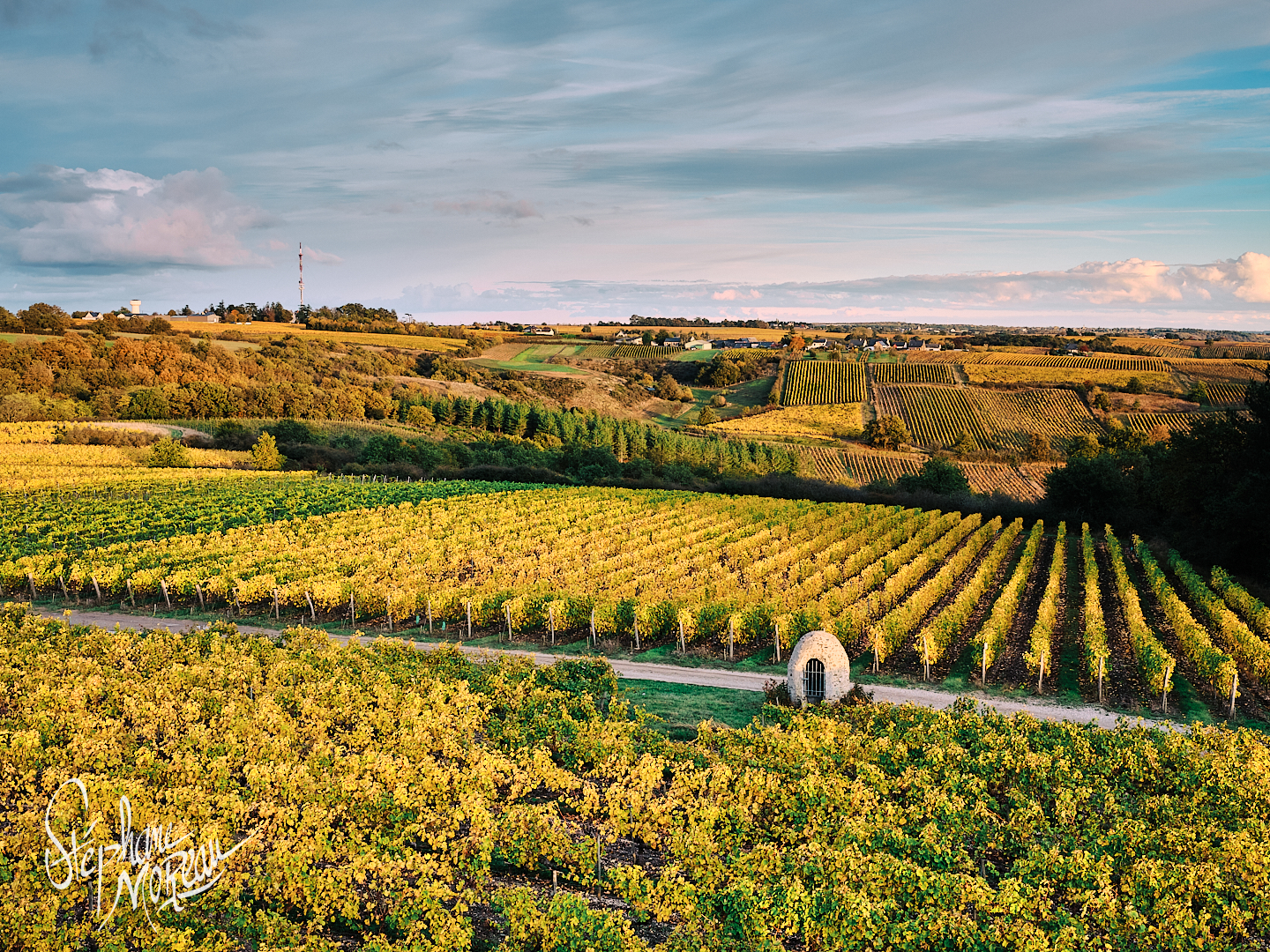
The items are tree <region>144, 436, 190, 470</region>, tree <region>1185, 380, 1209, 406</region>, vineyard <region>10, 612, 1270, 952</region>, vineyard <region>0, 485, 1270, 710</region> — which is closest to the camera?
vineyard <region>10, 612, 1270, 952</region>

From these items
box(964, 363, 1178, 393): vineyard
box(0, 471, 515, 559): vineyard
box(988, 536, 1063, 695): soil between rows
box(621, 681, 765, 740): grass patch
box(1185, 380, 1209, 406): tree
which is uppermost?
box(964, 363, 1178, 393): vineyard

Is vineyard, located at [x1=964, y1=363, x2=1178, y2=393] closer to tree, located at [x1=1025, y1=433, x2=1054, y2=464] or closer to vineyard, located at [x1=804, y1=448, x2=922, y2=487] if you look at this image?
tree, located at [x1=1025, y1=433, x2=1054, y2=464]

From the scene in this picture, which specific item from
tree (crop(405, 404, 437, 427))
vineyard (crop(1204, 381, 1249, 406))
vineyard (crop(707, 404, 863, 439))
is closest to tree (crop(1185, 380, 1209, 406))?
vineyard (crop(1204, 381, 1249, 406))

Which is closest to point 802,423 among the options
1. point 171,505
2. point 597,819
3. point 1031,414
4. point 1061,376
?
point 1031,414

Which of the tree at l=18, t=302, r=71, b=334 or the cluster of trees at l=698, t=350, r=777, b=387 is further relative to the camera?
the cluster of trees at l=698, t=350, r=777, b=387

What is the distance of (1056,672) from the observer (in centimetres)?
2170

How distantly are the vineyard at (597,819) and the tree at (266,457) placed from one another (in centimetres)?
4533

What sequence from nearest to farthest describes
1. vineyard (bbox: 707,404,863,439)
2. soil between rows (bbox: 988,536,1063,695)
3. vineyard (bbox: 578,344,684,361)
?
soil between rows (bbox: 988,536,1063,695), vineyard (bbox: 707,404,863,439), vineyard (bbox: 578,344,684,361)

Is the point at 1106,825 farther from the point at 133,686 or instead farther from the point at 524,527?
the point at 524,527

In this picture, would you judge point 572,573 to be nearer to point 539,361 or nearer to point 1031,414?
point 1031,414

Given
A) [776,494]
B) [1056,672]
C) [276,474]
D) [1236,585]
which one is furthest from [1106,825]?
[276,474]

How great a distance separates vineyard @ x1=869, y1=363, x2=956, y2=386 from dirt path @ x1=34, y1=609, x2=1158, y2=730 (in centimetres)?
9057

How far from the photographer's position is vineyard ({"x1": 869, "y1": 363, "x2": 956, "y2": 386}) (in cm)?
10550

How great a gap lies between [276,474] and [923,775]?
5135cm
